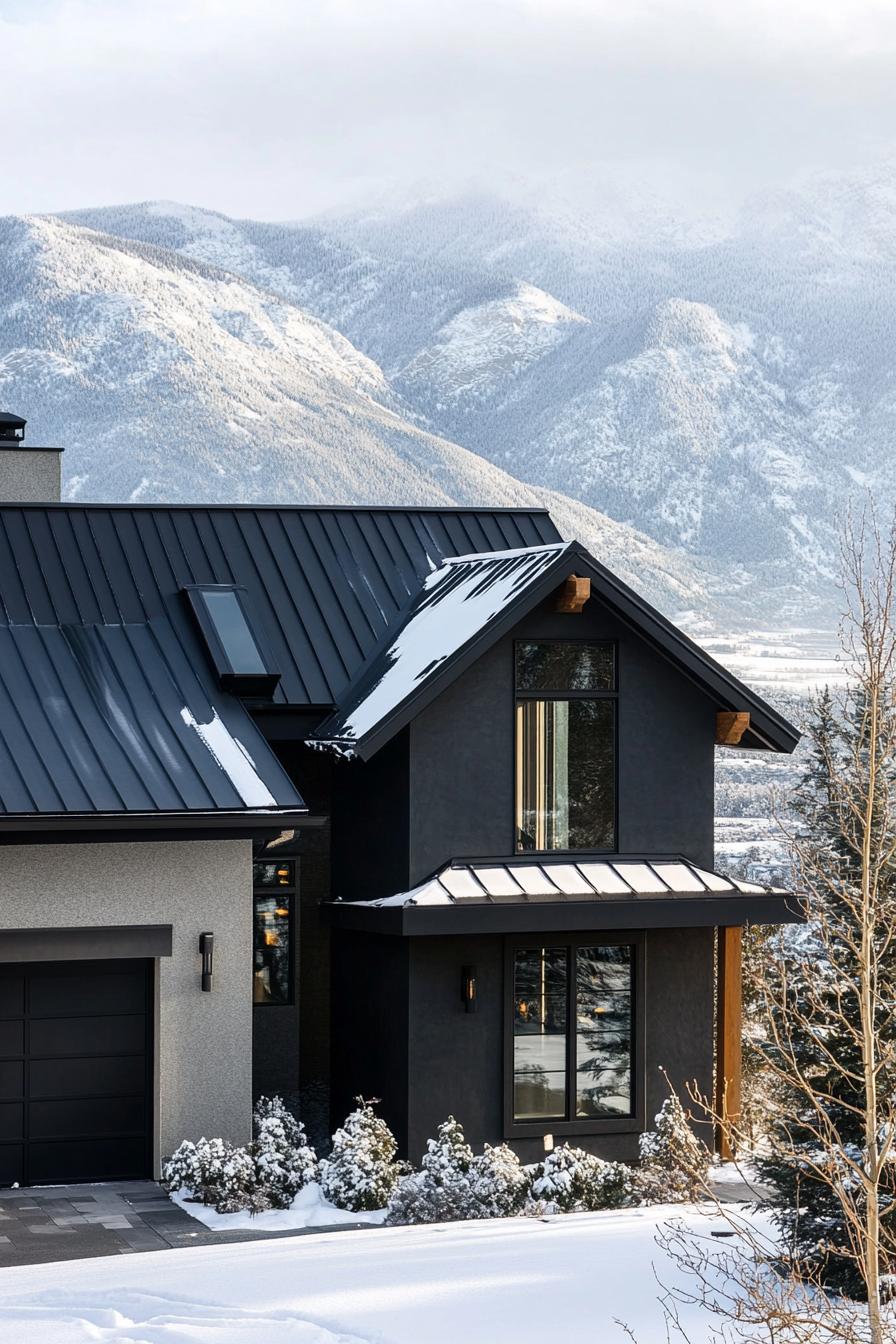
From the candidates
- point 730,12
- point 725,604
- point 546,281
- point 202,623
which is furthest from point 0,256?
point 202,623

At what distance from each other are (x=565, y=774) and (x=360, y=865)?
7.57ft

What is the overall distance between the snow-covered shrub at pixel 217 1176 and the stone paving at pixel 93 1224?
0.81 ft

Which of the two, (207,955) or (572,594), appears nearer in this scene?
(207,955)

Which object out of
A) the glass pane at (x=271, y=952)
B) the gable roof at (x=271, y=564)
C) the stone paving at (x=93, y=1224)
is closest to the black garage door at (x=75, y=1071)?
the stone paving at (x=93, y=1224)

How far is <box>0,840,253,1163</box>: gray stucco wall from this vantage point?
16500 millimetres

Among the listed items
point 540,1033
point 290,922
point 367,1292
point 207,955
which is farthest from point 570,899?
point 367,1292

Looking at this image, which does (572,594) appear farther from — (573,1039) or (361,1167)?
(361,1167)

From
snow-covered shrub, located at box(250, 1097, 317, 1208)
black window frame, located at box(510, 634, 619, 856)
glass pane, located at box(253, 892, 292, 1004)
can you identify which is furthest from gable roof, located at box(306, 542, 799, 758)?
snow-covered shrub, located at box(250, 1097, 317, 1208)

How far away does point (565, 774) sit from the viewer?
1767 cm

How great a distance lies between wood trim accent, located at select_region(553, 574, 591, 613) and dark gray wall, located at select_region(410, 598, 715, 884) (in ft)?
0.45

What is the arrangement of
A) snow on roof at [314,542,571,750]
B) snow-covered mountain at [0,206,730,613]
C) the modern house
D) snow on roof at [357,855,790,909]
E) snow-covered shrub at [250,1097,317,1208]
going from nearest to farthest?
snow-covered shrub at [250,1097,317,1208]
the modern house
snow on roof at [357,855,790,909]
snow on roof at [314,542,571,750]
snow-covered mountain at [0,206,730,613]

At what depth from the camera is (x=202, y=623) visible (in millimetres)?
18516

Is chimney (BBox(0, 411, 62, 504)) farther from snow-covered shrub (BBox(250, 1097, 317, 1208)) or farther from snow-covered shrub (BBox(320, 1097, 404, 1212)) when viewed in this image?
snow-covered shrub (BBox(320, 1097, 404, 1212))

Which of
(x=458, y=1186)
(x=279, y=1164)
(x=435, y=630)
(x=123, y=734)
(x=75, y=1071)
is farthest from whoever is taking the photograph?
(x=435, y=630)
